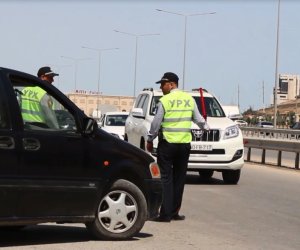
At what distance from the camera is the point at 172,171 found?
8836 millimetres

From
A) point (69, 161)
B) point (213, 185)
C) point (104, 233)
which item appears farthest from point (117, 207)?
point (213, 185)

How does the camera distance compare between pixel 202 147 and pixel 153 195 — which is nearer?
pixel 153 195

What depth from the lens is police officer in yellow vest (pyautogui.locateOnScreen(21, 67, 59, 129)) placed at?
22.1 ft

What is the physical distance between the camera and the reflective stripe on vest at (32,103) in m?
6.73

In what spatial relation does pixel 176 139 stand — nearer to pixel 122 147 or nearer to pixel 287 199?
A: pixel 122 147

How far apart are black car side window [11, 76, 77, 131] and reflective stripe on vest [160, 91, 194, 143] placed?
207cm

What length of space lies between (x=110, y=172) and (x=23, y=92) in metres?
1.23

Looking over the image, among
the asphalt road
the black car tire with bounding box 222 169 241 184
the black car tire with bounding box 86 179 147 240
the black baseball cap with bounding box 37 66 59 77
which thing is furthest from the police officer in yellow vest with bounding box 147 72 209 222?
the black car tire with bounding box 222 169 241 184

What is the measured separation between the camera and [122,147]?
7.16 meters

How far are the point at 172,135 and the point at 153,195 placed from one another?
1.53 meters

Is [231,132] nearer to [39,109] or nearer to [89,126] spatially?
[89,126]

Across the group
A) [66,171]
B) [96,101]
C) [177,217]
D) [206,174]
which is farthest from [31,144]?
[96,101]

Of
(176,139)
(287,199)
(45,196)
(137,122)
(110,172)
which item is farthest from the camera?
(137,122)

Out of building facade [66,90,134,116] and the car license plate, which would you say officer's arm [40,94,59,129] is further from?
building facade [66,90,134,116]
